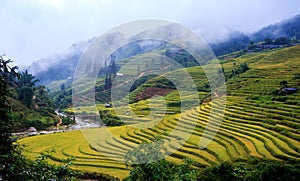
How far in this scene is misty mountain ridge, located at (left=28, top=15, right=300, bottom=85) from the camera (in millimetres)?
98438

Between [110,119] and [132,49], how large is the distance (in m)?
76.0

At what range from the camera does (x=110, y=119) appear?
31.0 meters

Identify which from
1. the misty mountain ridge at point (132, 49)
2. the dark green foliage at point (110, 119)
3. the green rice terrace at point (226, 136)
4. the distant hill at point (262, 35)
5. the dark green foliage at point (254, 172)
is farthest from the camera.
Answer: the misty mountain ridge at point (132, 49)

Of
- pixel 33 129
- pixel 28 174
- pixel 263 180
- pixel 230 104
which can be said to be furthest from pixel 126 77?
pixel 28 174

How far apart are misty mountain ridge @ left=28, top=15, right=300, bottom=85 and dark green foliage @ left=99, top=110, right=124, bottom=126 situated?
54.2 meters

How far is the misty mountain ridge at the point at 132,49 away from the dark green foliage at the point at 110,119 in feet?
178

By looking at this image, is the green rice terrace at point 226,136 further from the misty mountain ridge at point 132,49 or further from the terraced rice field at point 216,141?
the misty mountain ridge at point 132,49

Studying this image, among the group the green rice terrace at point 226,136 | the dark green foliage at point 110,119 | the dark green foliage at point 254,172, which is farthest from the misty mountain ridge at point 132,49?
the dark green foliage at point 254,172

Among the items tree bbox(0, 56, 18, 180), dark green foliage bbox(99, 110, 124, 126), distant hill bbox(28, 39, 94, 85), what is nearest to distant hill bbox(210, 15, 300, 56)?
dark green foliage bbox(99, 110, 124, 126)

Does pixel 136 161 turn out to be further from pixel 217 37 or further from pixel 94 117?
pixel 217 37

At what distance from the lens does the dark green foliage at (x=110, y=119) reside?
30217 mm

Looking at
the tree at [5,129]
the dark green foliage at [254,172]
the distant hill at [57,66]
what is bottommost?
the dark green foliage at [254,172]

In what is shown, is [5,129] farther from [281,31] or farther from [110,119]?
[281,31]

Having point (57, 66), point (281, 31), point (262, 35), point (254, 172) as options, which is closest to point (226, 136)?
point (254, 172)
